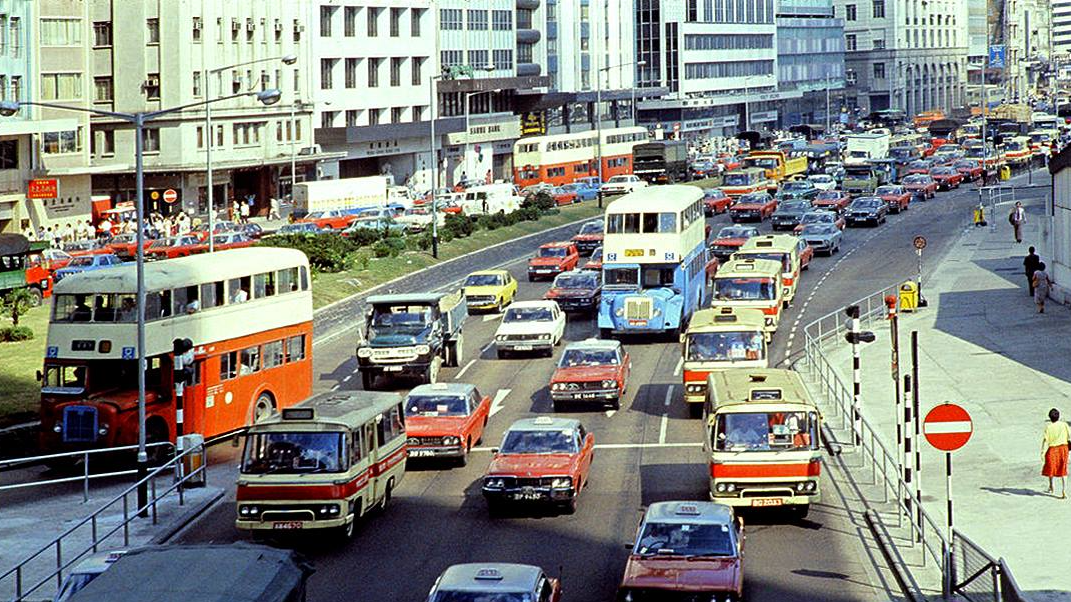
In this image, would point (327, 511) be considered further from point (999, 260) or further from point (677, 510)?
point (999, 260)

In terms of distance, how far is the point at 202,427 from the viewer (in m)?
37.5

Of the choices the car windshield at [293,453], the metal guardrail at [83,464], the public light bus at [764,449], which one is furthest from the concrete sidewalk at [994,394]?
the metal guardrail at [83,464]

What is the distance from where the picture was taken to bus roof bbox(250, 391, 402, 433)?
96.7ft

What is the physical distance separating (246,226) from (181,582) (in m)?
64.2

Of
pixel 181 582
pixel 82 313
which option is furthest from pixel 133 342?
pixel 181 582

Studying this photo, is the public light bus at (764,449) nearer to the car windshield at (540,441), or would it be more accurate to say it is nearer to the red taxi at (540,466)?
the red taxi at (540,466)

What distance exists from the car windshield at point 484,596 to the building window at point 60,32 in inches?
3061

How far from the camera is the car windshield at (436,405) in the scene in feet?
120

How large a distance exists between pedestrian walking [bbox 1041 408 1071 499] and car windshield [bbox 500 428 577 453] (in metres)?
8.85

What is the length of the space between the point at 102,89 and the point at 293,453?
73920 millimetres

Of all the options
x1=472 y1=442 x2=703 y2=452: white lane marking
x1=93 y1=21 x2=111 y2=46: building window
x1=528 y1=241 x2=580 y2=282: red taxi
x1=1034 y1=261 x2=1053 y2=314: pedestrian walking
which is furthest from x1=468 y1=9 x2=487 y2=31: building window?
x1=472 y1=442 x2=703 y2=452: white lane marking

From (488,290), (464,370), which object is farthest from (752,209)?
(464,370)

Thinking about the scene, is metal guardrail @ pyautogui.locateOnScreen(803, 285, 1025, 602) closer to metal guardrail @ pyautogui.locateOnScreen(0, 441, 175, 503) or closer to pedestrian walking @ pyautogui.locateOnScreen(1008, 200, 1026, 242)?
metal guardrail @ pyautogui.locateOnScreen(0, 441, 175, 503)

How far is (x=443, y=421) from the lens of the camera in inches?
1427
